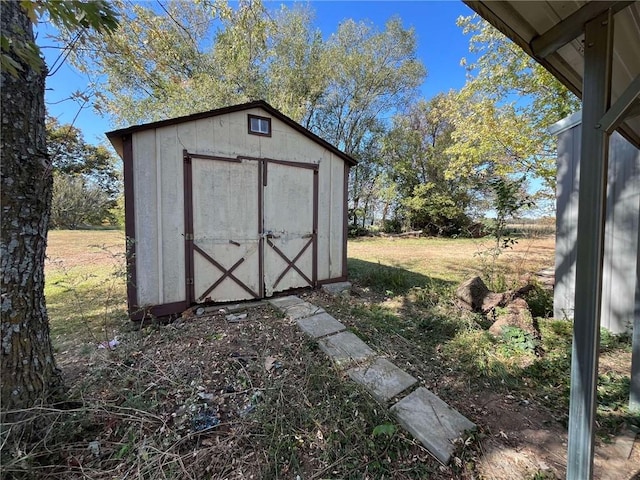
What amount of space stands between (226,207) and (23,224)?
2570 millimetres

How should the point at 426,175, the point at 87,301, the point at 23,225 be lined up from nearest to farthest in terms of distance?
1. the point at 23,225
2. the point at 87,301
3. the point at 426,175

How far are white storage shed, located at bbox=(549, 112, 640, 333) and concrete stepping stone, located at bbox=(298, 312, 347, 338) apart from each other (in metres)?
3.06

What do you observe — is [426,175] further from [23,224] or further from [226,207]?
[23,224]

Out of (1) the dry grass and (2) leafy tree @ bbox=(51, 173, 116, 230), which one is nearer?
(1) the dry grass

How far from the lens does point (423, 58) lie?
52.2 ft

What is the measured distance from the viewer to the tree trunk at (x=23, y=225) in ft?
5.40

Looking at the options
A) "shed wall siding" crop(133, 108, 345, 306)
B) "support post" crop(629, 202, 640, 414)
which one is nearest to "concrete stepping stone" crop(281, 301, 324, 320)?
"shed wall siding" crop(133, 108, 345, 306)

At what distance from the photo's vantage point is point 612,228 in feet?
12.0

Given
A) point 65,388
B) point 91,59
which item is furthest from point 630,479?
point 91,59

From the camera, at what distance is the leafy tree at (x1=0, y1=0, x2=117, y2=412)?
164 cm

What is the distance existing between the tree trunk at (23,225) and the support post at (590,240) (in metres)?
2.99

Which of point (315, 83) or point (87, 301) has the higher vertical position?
point (315, 83)

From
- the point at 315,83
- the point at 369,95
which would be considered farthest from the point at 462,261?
the point at 315,83

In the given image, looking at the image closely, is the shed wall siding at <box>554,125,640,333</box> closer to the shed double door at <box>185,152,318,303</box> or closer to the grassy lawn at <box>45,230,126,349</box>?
the shed double door at <box>185,152,318,303</box>
